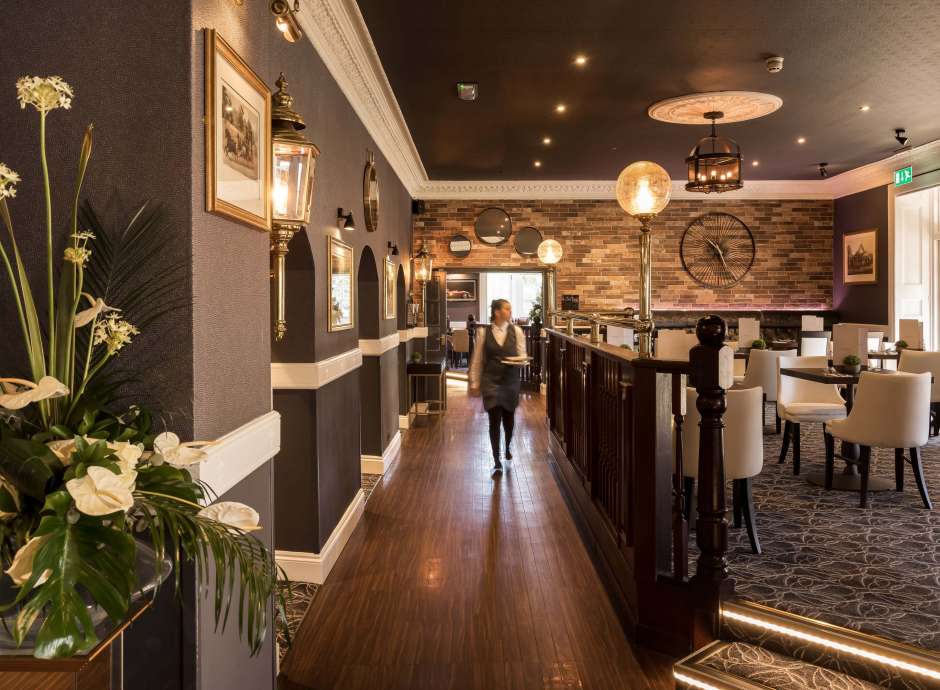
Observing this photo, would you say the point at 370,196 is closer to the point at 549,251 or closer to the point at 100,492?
the point at 549,251

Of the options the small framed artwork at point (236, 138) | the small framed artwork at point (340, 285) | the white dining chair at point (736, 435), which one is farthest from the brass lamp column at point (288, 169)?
the white dining chair at point (736, 435)

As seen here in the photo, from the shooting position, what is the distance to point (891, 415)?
4.49 metres

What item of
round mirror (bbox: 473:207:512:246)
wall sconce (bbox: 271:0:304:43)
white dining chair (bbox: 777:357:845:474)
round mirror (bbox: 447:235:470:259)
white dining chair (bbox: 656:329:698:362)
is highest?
round mirror (bbox: 473:207:512:246)

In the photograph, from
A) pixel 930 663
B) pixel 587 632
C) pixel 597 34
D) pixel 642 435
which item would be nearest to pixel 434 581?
pixel 587 632

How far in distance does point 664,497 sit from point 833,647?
A: 798mm

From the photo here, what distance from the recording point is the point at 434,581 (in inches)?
141

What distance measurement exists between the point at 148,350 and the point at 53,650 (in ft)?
2.87

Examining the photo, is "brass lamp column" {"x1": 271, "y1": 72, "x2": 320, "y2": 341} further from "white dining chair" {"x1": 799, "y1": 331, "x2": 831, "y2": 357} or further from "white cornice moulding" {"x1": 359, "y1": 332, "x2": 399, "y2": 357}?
"white dining chair" {"x1": 799, "y1": 331, "x2": 831, "y2": 357}

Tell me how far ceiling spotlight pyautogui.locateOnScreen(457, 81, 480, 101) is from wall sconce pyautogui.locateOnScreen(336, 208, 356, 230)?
1926mm

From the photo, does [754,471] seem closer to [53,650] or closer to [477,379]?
[477,379]

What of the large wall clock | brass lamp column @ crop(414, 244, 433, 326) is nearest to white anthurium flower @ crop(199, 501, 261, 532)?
brass lamp column @ crop(414, 244, 433, 326)

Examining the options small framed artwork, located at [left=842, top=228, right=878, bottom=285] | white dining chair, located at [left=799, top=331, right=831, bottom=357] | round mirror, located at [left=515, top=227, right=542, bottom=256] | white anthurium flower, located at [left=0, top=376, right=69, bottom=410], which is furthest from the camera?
round mirror, located at [left=515, top=227, right=542, bottom=256]

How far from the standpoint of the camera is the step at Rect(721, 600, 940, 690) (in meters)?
2.30

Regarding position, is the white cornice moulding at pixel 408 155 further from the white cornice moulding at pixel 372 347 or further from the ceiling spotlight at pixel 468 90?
the white cornice moulding at pixel 372 347
